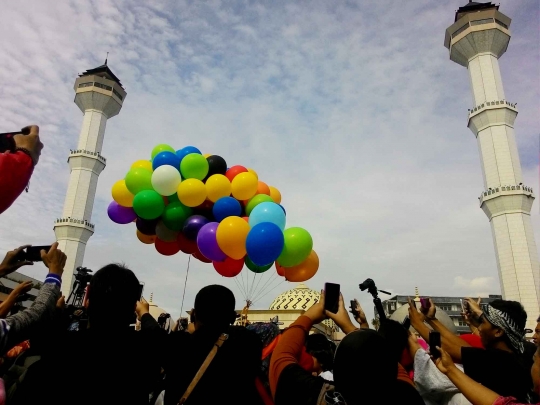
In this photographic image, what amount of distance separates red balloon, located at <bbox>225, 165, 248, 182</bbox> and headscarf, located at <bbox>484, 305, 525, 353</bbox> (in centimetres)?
500

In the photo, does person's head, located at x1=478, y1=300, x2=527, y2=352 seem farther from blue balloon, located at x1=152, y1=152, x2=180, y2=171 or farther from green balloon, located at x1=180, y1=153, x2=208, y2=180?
blue balloon, located at x1=152, y1=152, x2=180, y2=171

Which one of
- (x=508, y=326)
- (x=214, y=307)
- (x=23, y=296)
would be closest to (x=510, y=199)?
(x=508, y=326)

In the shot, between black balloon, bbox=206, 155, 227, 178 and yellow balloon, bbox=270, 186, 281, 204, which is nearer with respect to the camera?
black balloon, bbox=206, 155, 227, 178

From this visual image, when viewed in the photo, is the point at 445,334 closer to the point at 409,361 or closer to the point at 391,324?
the point at 409,361

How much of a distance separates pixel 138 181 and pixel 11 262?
4.74 m

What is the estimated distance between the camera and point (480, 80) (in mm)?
25766

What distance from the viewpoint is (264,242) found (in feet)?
18.4

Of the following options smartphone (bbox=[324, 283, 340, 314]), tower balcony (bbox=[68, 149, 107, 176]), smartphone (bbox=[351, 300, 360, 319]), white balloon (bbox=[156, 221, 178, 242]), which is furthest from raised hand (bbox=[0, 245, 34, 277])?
tower balcony (bbox=[68, 149, 107, 176])

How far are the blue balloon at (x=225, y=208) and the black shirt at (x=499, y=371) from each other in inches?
178

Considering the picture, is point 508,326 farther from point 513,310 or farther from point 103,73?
point 103,73

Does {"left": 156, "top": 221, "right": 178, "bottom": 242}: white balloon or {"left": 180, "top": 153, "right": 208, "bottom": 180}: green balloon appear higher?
{"left": 180, "top": 153, "right": 208, "bottom": 180}: green balloon

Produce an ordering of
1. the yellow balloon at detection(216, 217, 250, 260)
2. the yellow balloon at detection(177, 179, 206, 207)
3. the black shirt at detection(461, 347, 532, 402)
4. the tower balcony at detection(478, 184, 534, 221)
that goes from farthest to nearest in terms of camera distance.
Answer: the tower balcony at detection(478, 184, 534, 221) → the yellow balloon at detection(177, 179, 206, 207) → the yellow balloon at detection(216, 217, 250, 260) → the black shirt at detection(461, 347, 532, 402)

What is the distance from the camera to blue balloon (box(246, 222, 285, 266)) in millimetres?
5625

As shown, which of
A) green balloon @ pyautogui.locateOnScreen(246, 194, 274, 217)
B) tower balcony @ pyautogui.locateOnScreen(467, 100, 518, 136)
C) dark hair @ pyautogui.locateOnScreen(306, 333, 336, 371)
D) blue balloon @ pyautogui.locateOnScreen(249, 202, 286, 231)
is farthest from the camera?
tower balcony @ pyautogui.locateOnScreen(467, 100, 518, 136)
